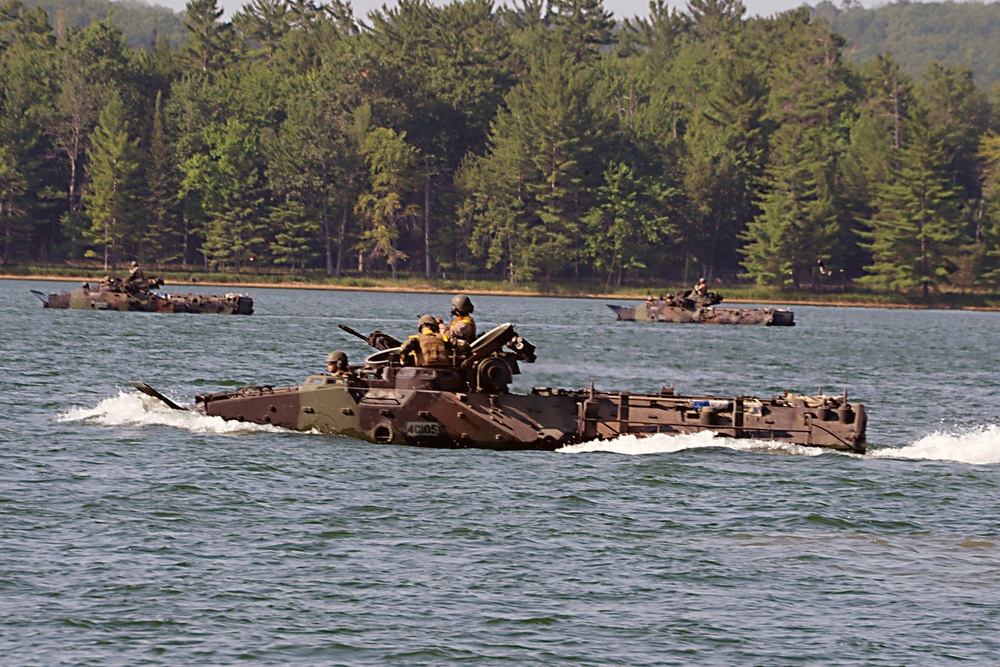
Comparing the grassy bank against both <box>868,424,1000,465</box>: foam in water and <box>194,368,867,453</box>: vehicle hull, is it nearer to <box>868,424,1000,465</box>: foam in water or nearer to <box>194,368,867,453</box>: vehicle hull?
<box>868,424,1000,465</box>: foam in water

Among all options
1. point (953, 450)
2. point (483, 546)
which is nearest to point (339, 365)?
point (483, 546)

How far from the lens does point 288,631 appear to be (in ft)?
56.8

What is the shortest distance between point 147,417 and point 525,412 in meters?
8.82

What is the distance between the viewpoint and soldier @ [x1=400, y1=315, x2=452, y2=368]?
98.4 feet

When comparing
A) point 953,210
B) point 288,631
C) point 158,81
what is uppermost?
point 158,81

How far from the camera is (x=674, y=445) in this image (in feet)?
97.9

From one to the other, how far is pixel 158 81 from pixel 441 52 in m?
29.6

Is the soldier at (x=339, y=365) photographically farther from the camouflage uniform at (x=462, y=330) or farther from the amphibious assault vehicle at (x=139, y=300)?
the amphibious assault vehicle at (x=139, y=300)

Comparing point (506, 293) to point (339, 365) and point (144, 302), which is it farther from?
point (339, 365)

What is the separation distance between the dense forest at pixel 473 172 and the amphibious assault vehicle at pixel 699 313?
131 ft

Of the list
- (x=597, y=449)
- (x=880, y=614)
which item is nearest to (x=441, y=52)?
(x=597, y=449)

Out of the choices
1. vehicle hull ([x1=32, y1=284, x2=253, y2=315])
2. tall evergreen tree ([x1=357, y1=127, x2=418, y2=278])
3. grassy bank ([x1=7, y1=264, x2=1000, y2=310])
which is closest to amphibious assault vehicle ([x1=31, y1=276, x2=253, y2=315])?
vehicle hull ([x1=32, y1=284, x2=253, y2=315])

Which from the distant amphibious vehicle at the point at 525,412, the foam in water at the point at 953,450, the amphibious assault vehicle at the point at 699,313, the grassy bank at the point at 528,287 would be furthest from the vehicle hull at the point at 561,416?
the grassy bank at the point at 528,287

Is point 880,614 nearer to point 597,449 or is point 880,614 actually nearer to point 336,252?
point 597,449
